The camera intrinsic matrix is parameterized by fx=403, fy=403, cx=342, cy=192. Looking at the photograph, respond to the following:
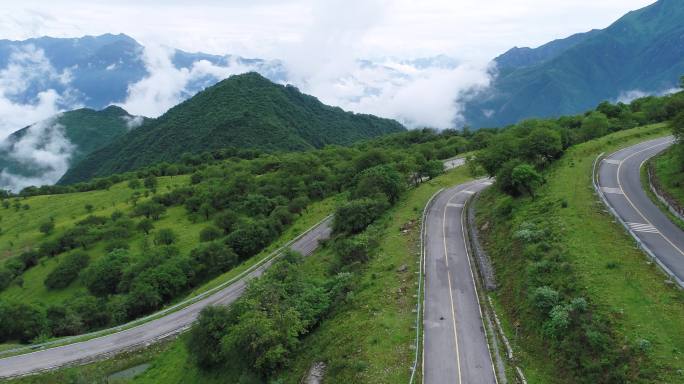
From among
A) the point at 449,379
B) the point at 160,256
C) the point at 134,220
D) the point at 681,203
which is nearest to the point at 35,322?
the point at 160,256

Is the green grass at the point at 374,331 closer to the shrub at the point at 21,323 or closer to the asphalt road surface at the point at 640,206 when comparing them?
the asphalt road surface at the point at 640,206

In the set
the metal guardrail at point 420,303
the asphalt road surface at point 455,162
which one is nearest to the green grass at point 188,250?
the metal guardrail at point 420,303

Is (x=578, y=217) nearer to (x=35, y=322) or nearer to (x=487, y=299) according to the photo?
(x=487, y=299)

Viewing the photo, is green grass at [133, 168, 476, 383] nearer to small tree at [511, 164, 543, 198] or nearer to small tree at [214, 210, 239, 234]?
small tree at [511, 164, 543, 198]

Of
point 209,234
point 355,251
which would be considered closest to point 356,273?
point 355,251

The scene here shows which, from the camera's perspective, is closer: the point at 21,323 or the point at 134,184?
the point at 21,323

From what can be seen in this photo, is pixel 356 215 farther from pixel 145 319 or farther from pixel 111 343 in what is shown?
pixel 111 343
